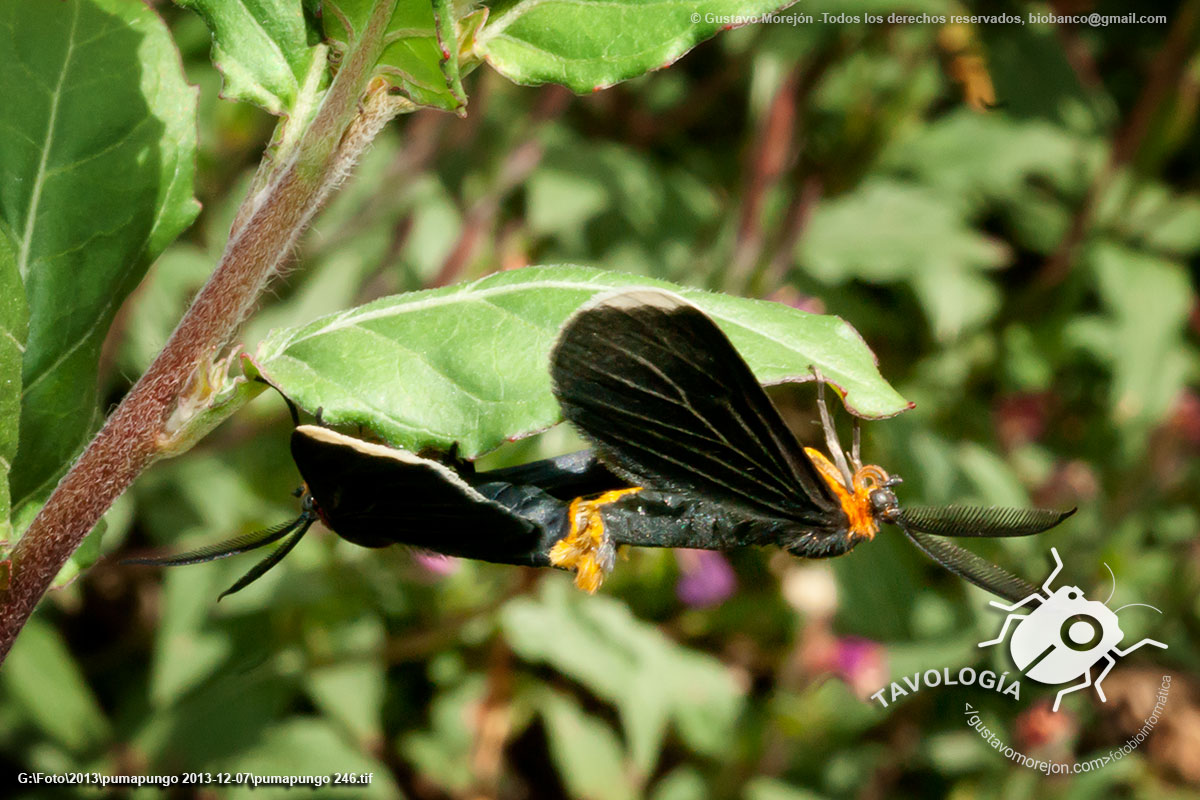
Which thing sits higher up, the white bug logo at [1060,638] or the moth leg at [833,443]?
the moth leg at [833,443]

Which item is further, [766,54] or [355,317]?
[766,54]

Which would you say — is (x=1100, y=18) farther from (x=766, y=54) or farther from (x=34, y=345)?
(x=34, y=345)

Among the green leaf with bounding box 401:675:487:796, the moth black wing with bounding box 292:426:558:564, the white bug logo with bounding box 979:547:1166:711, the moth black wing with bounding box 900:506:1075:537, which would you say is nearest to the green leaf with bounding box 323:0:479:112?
the moth black wing with bounding box 292:426:558:564

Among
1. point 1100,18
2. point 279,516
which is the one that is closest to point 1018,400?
point 1100,18

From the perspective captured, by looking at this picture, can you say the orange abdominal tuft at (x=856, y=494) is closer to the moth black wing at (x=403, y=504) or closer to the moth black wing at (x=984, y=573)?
the moth black wing at (x=984, y=573)

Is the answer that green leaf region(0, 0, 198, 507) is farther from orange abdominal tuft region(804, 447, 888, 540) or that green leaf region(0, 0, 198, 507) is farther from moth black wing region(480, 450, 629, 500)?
orange abdominal tuft region(804, 447, 888, 540)

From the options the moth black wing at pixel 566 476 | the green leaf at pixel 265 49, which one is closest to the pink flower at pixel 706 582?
the moth black wing at pixel 566 476
